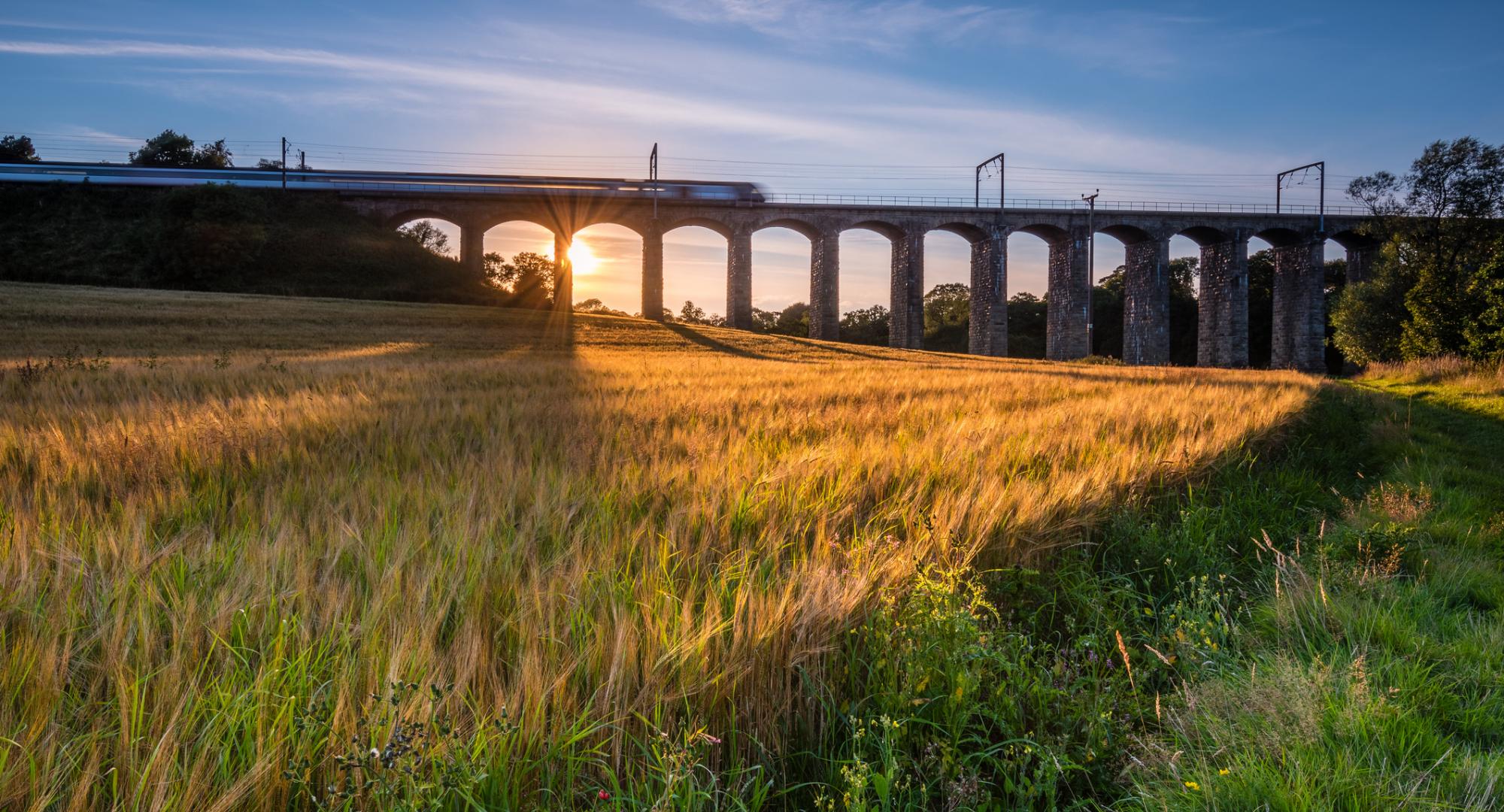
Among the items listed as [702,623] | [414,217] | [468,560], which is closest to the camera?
[702,623]

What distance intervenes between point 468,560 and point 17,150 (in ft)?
304

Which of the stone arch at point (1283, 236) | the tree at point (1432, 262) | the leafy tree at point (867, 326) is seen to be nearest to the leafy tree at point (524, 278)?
the leafy tree at point (867, 326)

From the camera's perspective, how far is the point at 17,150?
6188 centimetres

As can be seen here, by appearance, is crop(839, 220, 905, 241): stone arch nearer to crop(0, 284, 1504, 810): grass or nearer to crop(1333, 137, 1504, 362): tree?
crop(1333, 137, 1504, 362): tree

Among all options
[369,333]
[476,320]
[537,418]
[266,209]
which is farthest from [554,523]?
[266,209]

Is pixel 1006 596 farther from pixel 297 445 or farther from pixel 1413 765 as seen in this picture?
pixel 297 445

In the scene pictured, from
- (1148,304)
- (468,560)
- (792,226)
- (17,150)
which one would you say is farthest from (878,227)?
(17,150)

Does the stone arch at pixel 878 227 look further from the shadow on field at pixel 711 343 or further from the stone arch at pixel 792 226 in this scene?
the shadow on field at pixel 711 343

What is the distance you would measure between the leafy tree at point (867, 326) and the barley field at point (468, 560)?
73.0 m

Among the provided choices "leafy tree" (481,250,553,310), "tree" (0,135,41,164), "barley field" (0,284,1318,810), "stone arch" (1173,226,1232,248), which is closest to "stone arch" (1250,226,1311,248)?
"stone arch" (1173,226,1232,248)

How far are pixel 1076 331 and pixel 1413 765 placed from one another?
56.4 meters

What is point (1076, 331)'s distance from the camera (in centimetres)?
5234

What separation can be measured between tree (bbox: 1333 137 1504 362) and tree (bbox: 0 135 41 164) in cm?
9748

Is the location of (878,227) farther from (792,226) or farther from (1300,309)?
(1300,309)
